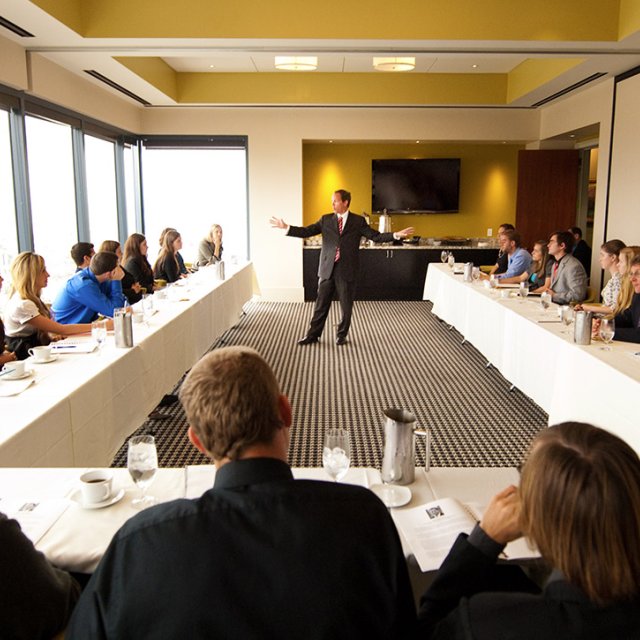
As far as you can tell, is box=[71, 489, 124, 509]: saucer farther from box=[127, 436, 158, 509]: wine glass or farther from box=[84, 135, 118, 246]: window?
box=[84, 135, 118, 246]: window

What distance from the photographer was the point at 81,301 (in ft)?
15.0

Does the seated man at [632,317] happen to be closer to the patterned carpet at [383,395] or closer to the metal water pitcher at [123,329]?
the patterned carpet at [383,395]

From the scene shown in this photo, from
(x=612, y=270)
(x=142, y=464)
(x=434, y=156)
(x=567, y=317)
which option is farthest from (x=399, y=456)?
(x=434, y=156)

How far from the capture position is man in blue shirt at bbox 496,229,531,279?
730cm

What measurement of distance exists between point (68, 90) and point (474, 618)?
7.36 m

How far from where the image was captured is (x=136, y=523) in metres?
1.05

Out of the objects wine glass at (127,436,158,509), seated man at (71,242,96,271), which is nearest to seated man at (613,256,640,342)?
wine glass at (127,436,158,509)

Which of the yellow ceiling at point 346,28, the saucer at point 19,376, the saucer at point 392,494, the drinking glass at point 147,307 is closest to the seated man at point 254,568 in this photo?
the saucer at point 392,494

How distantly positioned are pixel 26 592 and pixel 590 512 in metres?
1.08

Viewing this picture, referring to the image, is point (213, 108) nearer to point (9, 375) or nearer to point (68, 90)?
point (68, 90)

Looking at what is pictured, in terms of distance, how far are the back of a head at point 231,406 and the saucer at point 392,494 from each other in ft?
2.22

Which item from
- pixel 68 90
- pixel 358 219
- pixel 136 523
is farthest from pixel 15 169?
pixel 136 523

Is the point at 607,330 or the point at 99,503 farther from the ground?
the point at 607,330

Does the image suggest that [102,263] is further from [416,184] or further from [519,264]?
[416,184]
